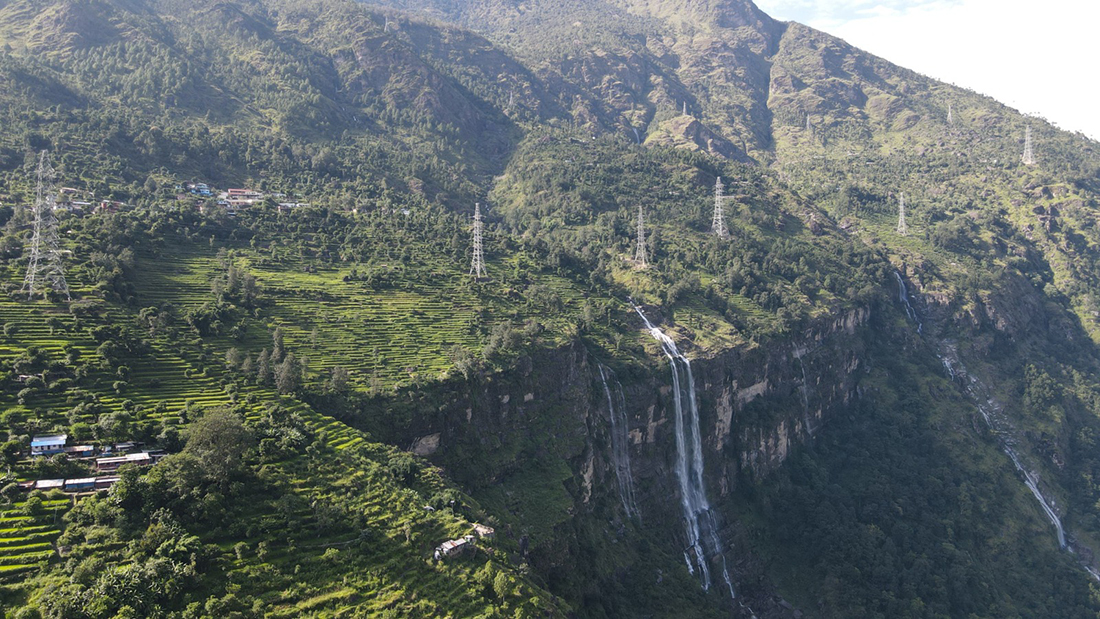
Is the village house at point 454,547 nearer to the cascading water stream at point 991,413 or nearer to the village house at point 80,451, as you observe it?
the village house at point 80,451

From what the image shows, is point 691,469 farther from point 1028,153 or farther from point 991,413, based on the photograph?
point 1028,153

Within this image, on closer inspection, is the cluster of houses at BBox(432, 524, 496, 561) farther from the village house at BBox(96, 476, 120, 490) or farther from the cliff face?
the village house at BBox(96, 476, 120, 490)

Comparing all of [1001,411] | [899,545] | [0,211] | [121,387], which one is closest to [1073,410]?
[1001,411]

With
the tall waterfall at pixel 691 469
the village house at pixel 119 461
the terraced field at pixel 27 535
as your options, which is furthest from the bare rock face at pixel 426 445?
the tall waterfall at pixel 691 469

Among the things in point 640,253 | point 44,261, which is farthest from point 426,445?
point 640,253

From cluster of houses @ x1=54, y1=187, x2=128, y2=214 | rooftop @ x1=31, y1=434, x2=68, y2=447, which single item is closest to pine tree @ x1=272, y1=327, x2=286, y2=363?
rooftop @ x1=31, y1=434, x2=68, y2=447
